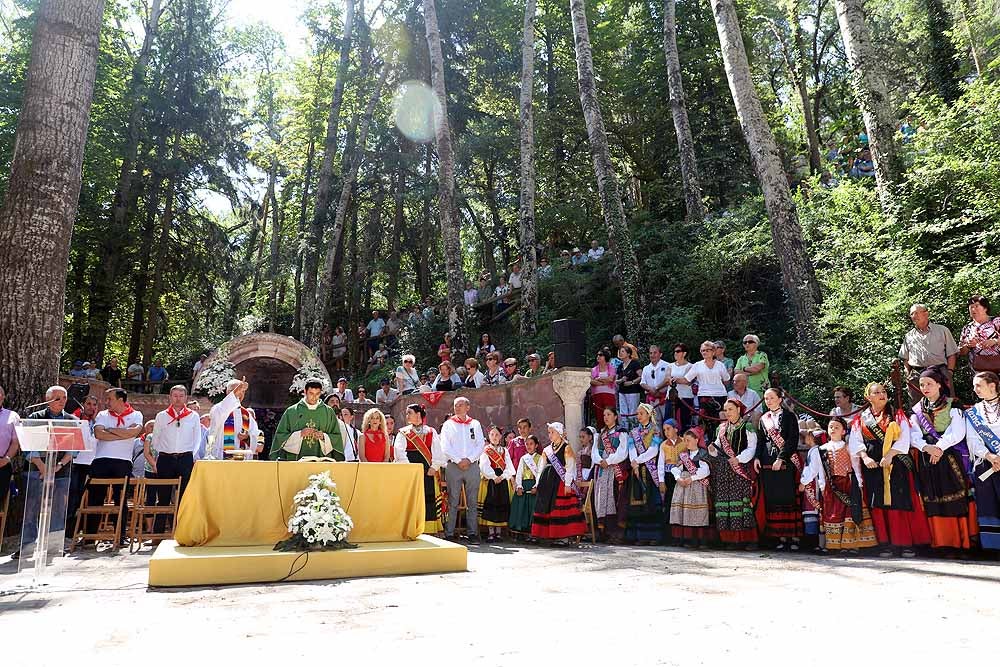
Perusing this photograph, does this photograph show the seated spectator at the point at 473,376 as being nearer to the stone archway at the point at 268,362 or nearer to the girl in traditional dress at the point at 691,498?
the stone archway at the point at 268,362

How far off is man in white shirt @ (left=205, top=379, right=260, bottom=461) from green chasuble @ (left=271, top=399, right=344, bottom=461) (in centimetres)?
51

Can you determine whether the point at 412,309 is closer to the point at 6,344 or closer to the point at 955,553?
the point at 6,344

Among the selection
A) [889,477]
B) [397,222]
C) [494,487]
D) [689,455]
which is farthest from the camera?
[397,222]

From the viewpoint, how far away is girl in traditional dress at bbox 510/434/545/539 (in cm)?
951

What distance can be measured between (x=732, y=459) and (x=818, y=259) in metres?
5.01

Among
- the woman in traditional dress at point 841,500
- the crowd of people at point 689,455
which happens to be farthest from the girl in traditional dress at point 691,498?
the woman in traditional dress at point 841,500

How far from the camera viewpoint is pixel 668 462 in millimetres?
8875

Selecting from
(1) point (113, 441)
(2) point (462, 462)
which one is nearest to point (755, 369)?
(2) point (462, 462)

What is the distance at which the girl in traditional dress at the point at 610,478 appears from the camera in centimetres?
930

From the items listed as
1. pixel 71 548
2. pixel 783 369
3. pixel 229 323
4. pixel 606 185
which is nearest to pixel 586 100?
pixel 606 185

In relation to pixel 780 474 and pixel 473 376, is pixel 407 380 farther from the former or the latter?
pixel 780 474

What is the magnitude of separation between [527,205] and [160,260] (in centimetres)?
1151

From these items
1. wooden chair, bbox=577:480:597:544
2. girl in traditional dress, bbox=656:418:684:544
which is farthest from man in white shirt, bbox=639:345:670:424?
wooden chair, bbox=577:480:597:544

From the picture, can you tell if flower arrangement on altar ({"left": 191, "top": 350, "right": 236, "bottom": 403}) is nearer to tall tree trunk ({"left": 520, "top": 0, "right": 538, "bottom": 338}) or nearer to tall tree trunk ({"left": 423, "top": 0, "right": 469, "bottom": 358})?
tall tree trunk ({"left": 423, "top": 0, "right": 469, "bottom": 358})
